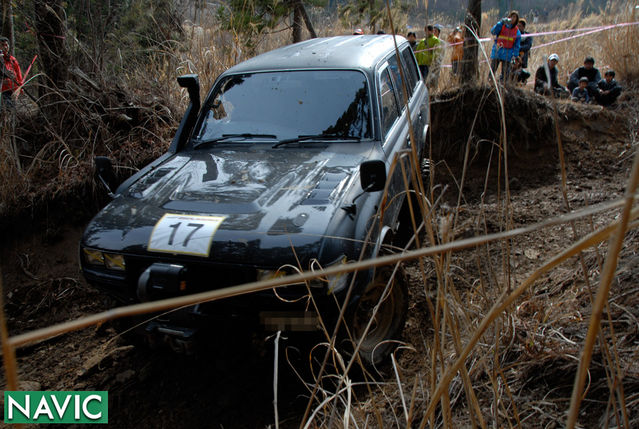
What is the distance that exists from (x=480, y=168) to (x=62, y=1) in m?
5.26

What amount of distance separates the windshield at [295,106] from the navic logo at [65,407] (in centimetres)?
184

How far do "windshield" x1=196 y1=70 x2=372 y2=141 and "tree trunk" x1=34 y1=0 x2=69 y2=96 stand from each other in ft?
8.93

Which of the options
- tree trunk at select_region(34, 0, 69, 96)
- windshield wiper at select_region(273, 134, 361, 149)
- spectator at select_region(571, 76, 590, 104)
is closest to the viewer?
windshield wiper at select_region(273, 134, 361, 149)

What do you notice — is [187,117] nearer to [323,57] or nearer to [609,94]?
[323,57]

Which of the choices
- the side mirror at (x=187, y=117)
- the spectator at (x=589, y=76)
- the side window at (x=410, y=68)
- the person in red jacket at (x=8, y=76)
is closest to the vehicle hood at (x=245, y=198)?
the side mirror at (x=187, y=117)

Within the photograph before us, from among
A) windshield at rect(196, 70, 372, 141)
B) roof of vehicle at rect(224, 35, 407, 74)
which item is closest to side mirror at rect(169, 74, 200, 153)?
windshield at rect(196, 70, 372, 141)

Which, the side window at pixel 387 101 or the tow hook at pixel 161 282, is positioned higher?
the side window at pixel 387 101

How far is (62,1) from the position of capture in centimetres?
517

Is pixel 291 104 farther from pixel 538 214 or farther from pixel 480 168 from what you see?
pixel 480 168

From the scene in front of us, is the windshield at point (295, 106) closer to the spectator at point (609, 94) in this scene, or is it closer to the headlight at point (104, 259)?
the headlight at point (104, 259)

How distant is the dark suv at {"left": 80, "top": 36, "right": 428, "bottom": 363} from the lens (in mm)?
2258

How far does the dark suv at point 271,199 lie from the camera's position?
2258 millimetres

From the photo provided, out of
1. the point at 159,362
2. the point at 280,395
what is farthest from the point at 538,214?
the point at 159,362

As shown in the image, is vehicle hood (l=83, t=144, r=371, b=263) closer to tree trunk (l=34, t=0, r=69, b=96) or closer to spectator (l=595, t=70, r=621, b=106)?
tree trunk (l=34, t=0, r=69, b=96)
